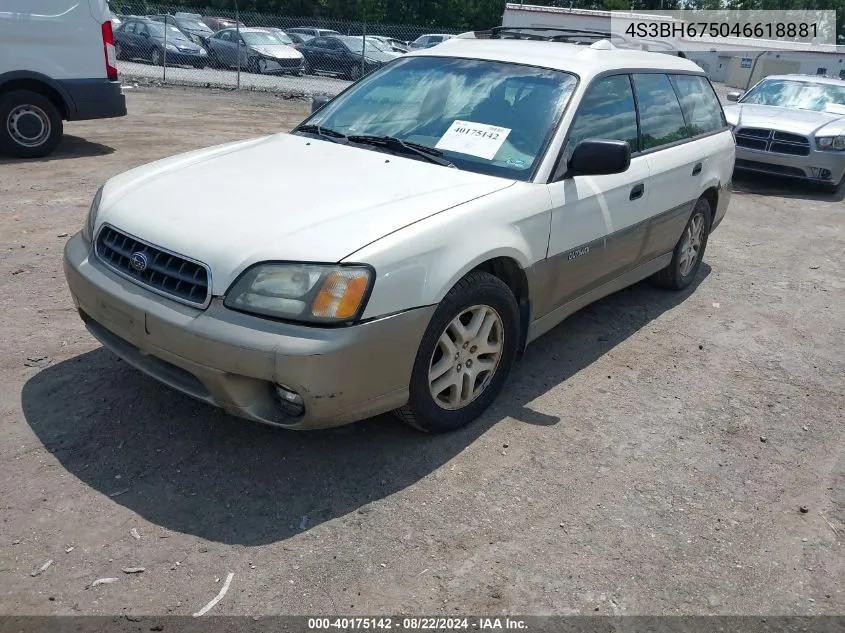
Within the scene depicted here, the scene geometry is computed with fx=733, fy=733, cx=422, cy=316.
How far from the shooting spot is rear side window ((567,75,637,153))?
3.89m

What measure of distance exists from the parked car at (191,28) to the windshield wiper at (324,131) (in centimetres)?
1994

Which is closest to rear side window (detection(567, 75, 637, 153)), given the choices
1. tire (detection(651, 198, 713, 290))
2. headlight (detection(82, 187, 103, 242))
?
tire (detection(651, 198, 713, 290))

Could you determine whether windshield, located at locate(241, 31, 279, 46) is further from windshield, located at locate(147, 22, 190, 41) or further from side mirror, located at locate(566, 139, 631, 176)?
side mirror, located at locate(566, 139, 631, 176)

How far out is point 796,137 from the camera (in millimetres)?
9844

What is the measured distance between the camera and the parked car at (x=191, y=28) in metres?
22.3

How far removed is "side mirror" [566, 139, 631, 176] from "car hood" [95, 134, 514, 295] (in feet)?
1.38

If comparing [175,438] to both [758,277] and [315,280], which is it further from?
[758,277]

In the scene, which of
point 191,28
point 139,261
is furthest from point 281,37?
point 139,261

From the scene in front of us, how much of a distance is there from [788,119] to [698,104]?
5836 millimetres

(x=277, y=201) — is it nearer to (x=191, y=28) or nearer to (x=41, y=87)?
(x=41, y=87)

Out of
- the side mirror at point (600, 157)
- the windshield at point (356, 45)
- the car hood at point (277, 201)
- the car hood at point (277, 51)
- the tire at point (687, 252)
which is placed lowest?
the tire at point (687, 252)

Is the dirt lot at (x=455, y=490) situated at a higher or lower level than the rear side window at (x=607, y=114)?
lower

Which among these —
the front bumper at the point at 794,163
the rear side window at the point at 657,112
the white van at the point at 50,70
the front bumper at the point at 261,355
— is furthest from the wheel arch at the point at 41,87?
the front bumper at the point at 794,163

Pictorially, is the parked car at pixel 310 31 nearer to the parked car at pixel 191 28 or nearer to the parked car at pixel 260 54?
the parked car at pixel 191 28
